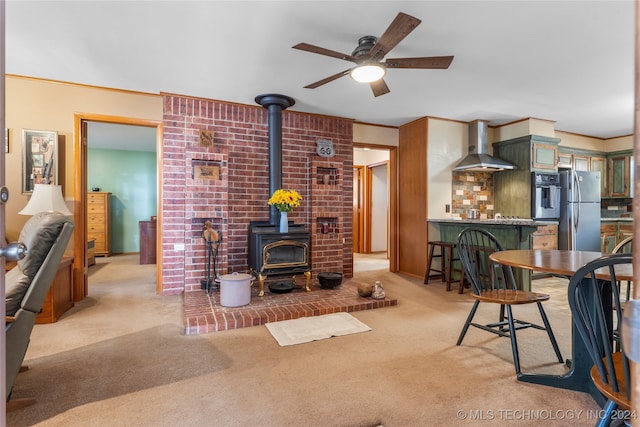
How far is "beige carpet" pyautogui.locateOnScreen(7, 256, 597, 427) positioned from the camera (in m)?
1.60

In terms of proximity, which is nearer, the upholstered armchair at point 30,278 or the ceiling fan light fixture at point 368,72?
the upholstered armchair at point 30,278

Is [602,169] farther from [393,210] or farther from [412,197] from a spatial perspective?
[393,210]

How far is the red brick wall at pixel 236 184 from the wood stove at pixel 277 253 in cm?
52

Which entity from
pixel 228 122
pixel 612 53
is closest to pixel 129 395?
pixel 228 122

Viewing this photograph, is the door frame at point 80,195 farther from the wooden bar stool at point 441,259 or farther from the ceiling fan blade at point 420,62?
the wooden bar stool at point 441,259

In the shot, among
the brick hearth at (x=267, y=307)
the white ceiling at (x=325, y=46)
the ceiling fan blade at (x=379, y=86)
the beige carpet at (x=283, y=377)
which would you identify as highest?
the white ceiling at (x=325, y=46)

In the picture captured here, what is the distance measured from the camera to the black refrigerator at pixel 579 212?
184 inches

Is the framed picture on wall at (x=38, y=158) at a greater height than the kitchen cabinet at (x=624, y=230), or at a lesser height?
greater

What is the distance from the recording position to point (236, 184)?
13.3ft

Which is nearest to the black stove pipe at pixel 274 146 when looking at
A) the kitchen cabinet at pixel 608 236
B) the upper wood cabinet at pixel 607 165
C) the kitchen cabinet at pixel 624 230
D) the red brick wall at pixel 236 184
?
the red brick wall at pixel 236 184

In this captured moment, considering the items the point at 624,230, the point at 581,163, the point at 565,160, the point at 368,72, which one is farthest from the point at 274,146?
the point at 624,230

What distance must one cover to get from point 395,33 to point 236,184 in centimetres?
266

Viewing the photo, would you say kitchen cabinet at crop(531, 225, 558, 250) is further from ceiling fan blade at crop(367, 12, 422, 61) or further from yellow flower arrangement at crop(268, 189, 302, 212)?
ceiling fan blade at crop(367, 12, 422, 61)

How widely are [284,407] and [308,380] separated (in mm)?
283
